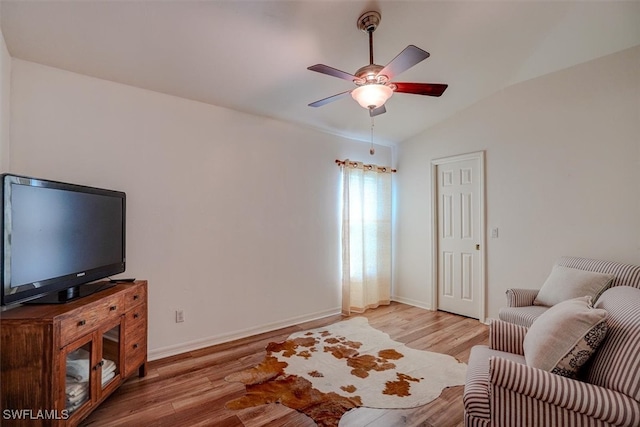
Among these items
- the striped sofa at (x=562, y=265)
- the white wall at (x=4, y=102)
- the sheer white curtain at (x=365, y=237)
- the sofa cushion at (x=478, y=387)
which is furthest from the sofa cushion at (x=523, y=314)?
the white wall at (x=4, y=102)

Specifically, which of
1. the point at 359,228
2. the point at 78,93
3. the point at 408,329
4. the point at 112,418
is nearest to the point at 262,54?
the point at 78,93

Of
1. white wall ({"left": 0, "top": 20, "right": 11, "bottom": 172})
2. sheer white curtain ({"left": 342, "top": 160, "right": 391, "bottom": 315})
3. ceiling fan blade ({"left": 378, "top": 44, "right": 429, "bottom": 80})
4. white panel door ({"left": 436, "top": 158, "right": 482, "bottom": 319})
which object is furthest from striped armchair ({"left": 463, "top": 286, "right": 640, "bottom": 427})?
white wall ({"left": 0, "top": 20, "right": 11, "bottom": 172})

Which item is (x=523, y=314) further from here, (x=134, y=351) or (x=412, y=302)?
(x=134, y=351)

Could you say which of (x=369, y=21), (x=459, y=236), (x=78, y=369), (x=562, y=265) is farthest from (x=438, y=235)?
(x=78, y=369)

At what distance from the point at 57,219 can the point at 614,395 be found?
2.96 meters

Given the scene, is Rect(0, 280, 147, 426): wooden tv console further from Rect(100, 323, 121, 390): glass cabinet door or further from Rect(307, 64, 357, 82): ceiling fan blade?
Rect(307, 64, 357, 82): ceiling fan blade

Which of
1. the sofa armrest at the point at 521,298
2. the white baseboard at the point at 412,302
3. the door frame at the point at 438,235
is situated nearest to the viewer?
the sofa armrest at the point at 521,298

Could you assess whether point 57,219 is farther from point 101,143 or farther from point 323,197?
point 323,197

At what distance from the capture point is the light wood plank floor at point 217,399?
1834 millimetres

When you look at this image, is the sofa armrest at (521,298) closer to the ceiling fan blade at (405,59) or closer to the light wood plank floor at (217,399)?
the light wood plank floor at (217,399)

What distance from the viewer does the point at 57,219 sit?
1.81 metres

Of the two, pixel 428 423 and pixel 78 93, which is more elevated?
pixel 78 93

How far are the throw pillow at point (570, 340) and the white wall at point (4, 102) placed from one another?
3.38 metres

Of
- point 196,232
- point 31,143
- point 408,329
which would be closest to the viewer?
point 31,143
